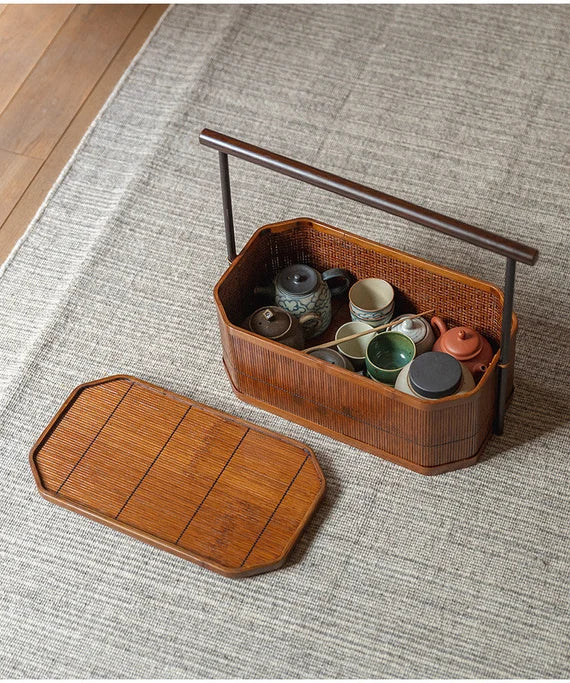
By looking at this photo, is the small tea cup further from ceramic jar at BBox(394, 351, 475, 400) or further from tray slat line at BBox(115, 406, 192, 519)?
tray slat line at BBox(115, 406, 192, 519)

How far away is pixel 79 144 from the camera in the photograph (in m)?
2.00

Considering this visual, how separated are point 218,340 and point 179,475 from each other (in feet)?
0.92

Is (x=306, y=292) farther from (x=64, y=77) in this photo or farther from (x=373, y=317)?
(x=64, y=77)

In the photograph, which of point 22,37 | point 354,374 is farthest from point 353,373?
point 22,37

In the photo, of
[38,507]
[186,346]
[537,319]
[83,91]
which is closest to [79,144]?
[83,91]

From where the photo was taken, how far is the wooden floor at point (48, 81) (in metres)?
1.98

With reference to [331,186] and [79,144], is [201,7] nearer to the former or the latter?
[79,144]

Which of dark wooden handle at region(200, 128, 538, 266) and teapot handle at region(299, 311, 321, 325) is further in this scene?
teapot handle at region(299, 311, 321, 325)

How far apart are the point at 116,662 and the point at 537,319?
2.84 feet

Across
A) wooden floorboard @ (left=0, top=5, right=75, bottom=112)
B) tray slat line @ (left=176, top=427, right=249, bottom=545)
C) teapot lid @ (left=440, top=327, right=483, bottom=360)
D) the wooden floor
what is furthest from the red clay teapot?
wooden floorboard @ (left=0, top=5, right=75, bottom=112)

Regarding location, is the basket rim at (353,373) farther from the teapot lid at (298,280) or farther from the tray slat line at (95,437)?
the tray slat line at (95,437)

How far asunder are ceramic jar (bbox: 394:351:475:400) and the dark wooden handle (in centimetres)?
19

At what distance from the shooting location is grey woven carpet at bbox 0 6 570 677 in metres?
1.37

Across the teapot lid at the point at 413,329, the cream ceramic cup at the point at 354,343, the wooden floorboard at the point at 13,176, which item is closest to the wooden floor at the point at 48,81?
the wooden floorboard at the point at 13,176
